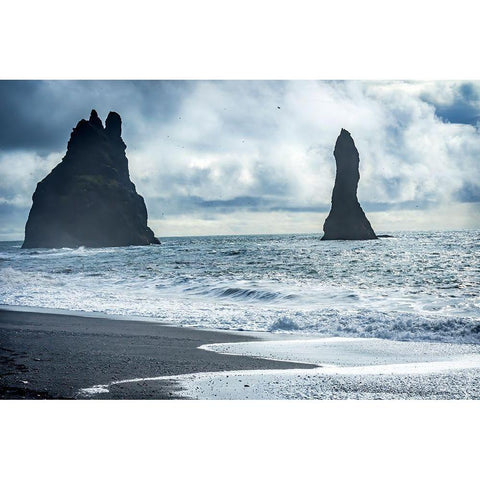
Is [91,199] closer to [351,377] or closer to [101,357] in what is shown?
[101,357]

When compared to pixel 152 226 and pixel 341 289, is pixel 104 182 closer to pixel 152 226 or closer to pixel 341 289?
pixel 152 226

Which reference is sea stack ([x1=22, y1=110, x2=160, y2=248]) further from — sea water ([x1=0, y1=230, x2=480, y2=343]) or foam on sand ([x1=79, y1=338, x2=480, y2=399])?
foam on sand ([x1=79, y1=338, x2=480, y2=399])

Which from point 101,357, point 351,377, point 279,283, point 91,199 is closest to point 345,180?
point 351,377

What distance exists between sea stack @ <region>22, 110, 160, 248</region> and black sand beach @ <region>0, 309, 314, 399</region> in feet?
4.70

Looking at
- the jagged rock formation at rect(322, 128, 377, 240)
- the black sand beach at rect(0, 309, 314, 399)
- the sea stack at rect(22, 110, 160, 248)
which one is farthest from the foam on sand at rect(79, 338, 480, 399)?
the sea stack at rect(22, 110, 160, 248)

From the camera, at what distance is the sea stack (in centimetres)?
760

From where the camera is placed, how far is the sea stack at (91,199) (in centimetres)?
760

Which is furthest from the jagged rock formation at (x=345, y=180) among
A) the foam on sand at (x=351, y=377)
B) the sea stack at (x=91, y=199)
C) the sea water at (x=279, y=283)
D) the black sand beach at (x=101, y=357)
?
the sea stack at (x=91, y=199)

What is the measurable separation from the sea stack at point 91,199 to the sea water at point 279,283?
1.12ft

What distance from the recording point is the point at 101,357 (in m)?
6.02

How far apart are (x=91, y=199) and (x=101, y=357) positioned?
4649mm

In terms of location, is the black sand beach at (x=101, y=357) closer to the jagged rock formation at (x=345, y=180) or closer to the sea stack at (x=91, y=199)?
the sea stack at (x=91, y=199)

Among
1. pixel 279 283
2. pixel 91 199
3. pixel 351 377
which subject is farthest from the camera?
pixel 91 199
